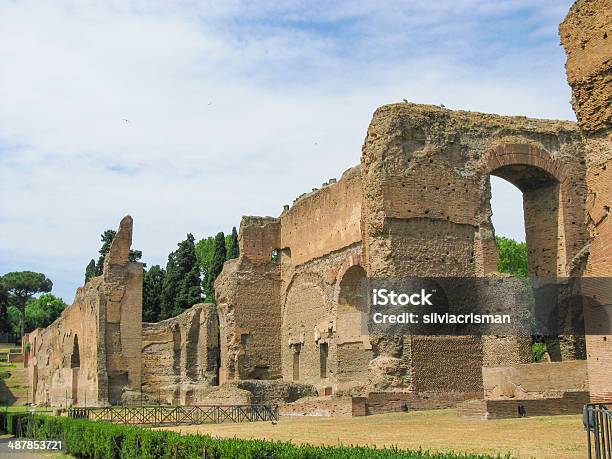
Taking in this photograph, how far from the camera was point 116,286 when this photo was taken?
30.8 metres

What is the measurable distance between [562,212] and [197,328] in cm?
1673

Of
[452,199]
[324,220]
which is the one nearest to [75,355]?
[324,220]

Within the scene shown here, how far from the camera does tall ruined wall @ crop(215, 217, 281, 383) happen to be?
2767cm

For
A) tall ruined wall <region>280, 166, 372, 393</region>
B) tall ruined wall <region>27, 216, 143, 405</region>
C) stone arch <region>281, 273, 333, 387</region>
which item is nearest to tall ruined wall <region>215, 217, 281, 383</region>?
tall ruined wall <region>280, 166, 372, 393</region>

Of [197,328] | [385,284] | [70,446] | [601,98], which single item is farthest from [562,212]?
[197,328]

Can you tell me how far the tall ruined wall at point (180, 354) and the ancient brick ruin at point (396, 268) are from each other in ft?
0.25

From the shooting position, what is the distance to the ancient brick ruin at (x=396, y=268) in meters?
13.1

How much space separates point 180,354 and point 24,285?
5925cm

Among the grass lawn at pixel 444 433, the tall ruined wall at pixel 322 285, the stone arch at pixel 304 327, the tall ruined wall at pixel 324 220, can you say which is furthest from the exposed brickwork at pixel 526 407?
the stone arch at pixel 304 327

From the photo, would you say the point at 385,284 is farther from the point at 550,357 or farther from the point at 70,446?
the point at 70,446

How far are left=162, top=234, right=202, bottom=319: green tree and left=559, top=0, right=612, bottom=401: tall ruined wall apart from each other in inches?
1247

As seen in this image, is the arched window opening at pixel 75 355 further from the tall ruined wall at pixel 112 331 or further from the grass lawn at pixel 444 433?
the grass lawn at pixel 444 433

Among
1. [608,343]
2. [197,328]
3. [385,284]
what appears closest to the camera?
[608,343]

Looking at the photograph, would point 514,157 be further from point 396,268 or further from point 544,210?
point 396,268
